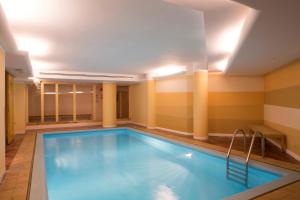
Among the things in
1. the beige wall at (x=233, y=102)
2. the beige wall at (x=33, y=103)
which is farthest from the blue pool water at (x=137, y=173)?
the beige wall at (x=33, y=103)

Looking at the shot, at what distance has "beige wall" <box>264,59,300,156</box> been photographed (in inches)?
168

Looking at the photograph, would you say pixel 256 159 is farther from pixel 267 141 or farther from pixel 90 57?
pixel 90 57

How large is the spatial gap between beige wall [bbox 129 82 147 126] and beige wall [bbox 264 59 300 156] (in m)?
5.17

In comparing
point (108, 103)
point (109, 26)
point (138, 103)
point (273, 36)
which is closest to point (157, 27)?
point (109, 26)

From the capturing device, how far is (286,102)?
476 cm

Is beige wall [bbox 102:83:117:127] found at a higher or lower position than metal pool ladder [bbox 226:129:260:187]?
higher

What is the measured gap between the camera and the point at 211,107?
22.9 ft

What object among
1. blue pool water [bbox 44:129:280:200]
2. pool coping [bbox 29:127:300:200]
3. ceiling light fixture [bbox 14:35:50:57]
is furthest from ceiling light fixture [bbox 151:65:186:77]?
ceiling light fixture [bbox 14:35:50:57]

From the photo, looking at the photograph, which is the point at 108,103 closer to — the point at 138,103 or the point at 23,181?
the point at 138,103

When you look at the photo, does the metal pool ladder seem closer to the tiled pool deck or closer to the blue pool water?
the blue pool water

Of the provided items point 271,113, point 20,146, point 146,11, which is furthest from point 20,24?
point 271,113

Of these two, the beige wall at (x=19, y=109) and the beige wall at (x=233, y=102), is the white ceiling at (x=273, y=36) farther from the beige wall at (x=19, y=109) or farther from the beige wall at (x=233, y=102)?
the beige wall at (x=19, y=109)

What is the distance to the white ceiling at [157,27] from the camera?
92.9 inches

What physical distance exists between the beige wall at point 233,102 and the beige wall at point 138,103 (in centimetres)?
341
